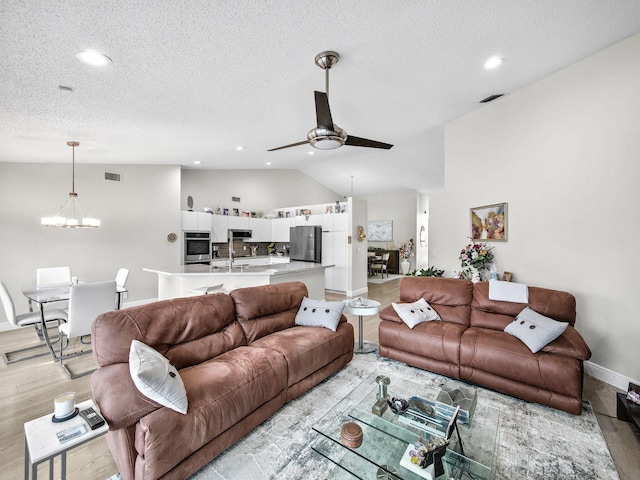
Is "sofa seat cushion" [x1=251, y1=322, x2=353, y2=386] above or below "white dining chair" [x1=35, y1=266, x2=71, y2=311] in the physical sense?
below

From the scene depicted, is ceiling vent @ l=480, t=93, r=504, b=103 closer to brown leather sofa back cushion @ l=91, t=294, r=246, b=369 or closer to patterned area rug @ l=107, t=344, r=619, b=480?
patterned area rug @ l=107, t=344, r=619, b=480

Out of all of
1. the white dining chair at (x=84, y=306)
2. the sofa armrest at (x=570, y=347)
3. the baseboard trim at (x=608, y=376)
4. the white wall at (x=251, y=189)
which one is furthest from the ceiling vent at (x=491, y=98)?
the white wall at (x=251, y=189)

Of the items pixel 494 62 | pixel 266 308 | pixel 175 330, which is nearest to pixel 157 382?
pixel 175 330

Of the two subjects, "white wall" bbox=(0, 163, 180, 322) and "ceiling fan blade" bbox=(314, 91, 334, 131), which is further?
"white wall" bbox=(0, 163, 180, 322)

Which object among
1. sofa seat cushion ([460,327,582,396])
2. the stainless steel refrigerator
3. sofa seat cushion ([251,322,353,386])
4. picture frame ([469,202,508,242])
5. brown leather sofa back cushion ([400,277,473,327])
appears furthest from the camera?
the stainless steel refrigerator

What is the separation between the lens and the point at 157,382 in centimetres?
155

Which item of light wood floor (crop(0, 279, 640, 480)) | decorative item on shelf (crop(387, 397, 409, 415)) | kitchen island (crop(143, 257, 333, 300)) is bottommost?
light wood floor (crop(0, 279, 640, 480))

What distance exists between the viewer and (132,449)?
1.52m

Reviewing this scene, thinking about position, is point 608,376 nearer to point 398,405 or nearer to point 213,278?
point 398,405

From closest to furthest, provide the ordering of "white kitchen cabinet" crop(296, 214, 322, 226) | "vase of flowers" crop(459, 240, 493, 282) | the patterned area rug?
the patterned area rug → "vase of flowers" crop(459, 240, 493, 282) → "white kitchen cabinet" crop(296, 214, 322, 226)

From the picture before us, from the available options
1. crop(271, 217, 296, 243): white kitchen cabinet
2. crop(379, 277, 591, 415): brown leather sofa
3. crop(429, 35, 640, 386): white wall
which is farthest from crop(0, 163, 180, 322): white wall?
crop(429, 35, 640, 386): white wall

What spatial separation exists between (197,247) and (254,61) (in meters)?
4.99

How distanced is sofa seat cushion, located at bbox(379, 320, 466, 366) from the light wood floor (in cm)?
81

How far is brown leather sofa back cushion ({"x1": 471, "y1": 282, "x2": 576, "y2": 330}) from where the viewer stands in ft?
8.89
